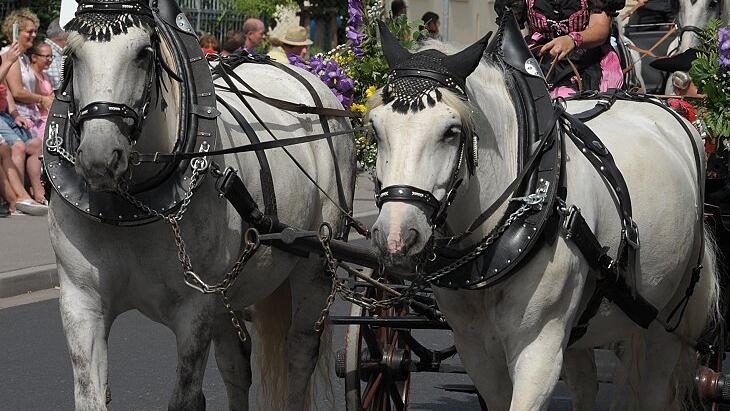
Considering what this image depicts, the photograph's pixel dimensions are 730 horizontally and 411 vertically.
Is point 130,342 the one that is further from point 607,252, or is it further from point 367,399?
point 607,252

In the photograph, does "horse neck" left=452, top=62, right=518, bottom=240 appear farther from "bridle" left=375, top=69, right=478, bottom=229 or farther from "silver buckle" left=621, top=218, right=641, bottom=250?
"silver buckle" left=621, top=218, right=641, bottom=250

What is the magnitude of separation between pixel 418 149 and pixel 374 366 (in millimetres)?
2583

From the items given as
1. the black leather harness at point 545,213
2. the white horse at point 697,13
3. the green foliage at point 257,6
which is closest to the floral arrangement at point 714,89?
the black leather harness at point 545,213

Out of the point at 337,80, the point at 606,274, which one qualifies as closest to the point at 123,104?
the point at 606,274

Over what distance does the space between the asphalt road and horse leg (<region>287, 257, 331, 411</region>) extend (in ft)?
0.84

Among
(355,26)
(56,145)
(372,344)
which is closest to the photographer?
(56,145)

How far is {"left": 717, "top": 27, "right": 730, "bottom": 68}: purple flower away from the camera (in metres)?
6.20

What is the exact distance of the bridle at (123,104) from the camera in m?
4.66

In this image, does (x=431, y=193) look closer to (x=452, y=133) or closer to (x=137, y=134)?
(x=452, y=133)

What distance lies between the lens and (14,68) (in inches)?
534

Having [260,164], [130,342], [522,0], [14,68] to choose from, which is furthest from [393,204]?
[14,68]

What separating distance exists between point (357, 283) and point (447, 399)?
1.46 metres

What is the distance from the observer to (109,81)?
471 centimetres

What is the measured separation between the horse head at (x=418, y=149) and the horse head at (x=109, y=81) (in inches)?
35.7
